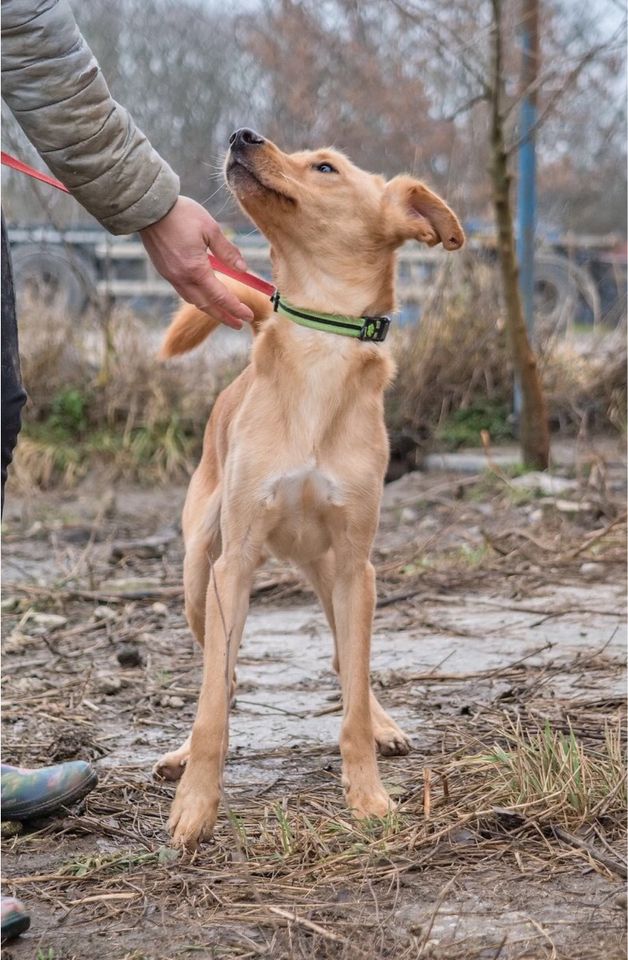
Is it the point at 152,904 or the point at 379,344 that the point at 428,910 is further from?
the point at 379,344

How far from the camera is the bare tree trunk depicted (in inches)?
247

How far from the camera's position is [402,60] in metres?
9.56

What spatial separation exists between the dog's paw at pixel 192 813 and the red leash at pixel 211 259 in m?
1.15

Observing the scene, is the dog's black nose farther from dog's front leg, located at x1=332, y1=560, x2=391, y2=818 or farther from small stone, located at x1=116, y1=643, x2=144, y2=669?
small stone, located at x1=116, y1=643, x2=144, y2=669

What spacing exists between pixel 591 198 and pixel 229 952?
1217 cm

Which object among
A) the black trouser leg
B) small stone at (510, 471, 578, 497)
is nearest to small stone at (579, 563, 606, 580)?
small stone at (510, 471, 578, 497)

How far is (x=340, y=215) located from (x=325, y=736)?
1.43m

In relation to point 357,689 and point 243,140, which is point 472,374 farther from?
point 357,689

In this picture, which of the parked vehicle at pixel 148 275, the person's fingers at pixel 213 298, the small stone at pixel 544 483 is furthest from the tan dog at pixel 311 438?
the parked vehicle at pixel 148 275

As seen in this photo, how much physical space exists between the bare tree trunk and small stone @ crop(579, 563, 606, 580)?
1880mm

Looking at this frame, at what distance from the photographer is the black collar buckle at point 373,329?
3.09 metres

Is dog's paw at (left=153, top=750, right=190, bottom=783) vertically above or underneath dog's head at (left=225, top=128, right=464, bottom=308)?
underneath

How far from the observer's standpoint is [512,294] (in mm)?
6562

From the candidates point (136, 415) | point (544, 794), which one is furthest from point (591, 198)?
point (544, 794)
